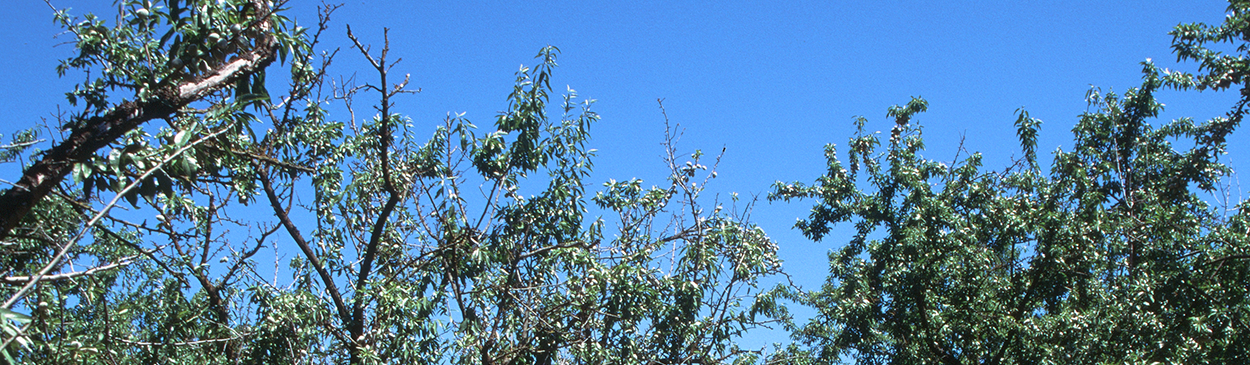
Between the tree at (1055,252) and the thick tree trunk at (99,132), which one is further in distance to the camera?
the tree at (1055,252)

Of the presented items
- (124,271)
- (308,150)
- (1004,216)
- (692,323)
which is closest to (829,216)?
(1004,216)

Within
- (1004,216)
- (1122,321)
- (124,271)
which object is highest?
(1004,216)

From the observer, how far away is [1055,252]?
10.2m

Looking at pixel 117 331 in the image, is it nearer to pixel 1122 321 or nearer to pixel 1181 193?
pixel 1122 321

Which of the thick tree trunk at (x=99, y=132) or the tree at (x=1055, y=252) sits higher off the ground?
the tree at (x=1055, y=252)

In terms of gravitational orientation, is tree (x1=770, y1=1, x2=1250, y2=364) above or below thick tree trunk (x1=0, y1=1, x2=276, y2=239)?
above

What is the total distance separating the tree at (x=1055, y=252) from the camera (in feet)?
29.3

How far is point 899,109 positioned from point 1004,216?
242cm

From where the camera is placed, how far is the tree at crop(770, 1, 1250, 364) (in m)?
8.94

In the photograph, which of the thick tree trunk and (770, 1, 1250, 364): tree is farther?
(770, 1, 1250, 364): tree

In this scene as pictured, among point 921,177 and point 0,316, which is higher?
point 921,177

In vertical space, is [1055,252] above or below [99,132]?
above

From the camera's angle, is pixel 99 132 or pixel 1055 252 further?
pixel 1055 252

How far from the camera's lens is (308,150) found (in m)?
6.79
